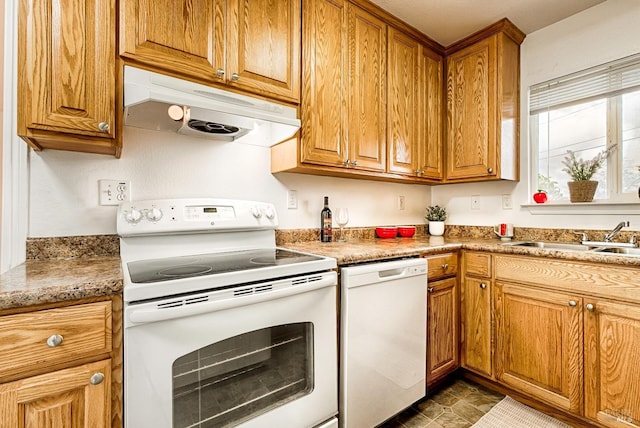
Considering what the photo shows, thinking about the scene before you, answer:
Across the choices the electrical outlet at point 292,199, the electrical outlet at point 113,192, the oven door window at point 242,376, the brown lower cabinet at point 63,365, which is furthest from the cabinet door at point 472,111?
the brown lower cabinet at point 63,365

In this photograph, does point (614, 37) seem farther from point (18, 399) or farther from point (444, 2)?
point (18, 399)

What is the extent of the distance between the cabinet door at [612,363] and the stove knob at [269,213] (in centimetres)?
166

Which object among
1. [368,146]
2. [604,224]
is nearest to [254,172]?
[368,146]

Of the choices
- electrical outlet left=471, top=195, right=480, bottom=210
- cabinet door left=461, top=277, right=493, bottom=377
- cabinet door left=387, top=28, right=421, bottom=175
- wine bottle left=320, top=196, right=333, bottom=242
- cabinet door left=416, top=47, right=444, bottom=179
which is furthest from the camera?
electrical outlet left=471, top=195, right=480, bottom=210

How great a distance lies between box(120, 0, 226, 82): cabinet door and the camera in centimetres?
117

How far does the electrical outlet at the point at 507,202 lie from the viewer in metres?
2.34

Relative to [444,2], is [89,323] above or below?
below

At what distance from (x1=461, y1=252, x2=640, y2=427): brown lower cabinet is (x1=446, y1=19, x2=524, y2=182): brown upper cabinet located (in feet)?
2.39

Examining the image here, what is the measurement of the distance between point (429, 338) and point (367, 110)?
4.77 ft

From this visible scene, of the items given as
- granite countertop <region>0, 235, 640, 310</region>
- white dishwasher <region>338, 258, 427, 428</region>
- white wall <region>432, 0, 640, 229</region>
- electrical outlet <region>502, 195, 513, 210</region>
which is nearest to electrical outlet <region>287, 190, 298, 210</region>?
granite countertop <region>0, 235, 640, 310</region>

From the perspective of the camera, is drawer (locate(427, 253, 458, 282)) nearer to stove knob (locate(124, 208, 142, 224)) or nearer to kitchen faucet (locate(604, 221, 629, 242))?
kitchen faucet (locate(604, 221, 629, 242))

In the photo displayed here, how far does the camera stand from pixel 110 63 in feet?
3.69

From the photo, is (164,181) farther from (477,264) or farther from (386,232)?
(477,264)

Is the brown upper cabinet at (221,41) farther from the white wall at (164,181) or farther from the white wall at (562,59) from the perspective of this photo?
the white wall at (562,59)
